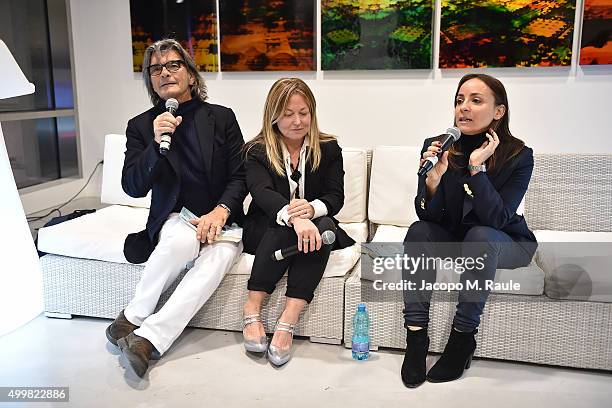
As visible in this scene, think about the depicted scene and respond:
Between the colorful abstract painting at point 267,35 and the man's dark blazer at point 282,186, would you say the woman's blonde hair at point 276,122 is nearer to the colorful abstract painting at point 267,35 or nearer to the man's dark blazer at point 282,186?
the man's dark blazer at point 282,186

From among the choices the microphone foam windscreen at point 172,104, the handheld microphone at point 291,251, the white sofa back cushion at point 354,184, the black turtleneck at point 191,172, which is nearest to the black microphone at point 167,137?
the microphone foam windscreen at point 172,104

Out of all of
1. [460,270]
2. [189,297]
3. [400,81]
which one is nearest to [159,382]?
[189,297]

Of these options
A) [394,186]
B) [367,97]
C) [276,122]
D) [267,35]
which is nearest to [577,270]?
[394,186]

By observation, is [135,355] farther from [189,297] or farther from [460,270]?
[460,270]

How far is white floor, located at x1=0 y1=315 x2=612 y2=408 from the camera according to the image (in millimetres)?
2059

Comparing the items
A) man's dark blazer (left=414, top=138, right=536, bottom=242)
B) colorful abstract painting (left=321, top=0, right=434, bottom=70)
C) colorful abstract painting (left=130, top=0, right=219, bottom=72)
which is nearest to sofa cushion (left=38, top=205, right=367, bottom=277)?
man's dark blazer (left=414, top=138, right=536, bottom=242)

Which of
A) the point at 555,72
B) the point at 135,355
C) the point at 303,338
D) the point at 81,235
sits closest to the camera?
the point at 135,355

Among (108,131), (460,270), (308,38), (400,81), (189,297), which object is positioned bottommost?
(189,297)

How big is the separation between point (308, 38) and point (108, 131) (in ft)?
5.49

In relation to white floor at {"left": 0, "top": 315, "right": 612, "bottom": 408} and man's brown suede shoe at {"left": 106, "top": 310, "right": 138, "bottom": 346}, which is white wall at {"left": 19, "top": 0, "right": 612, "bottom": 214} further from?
man's brown suede shoe at {"left": 106, "top": 310, "right": 138, "bottom": 346}

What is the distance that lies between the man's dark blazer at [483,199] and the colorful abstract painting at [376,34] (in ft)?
4.68

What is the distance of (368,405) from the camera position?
203cm

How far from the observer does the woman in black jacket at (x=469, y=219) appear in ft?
7.20

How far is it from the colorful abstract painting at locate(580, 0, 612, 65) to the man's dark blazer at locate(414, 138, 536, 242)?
1337 millimetres
